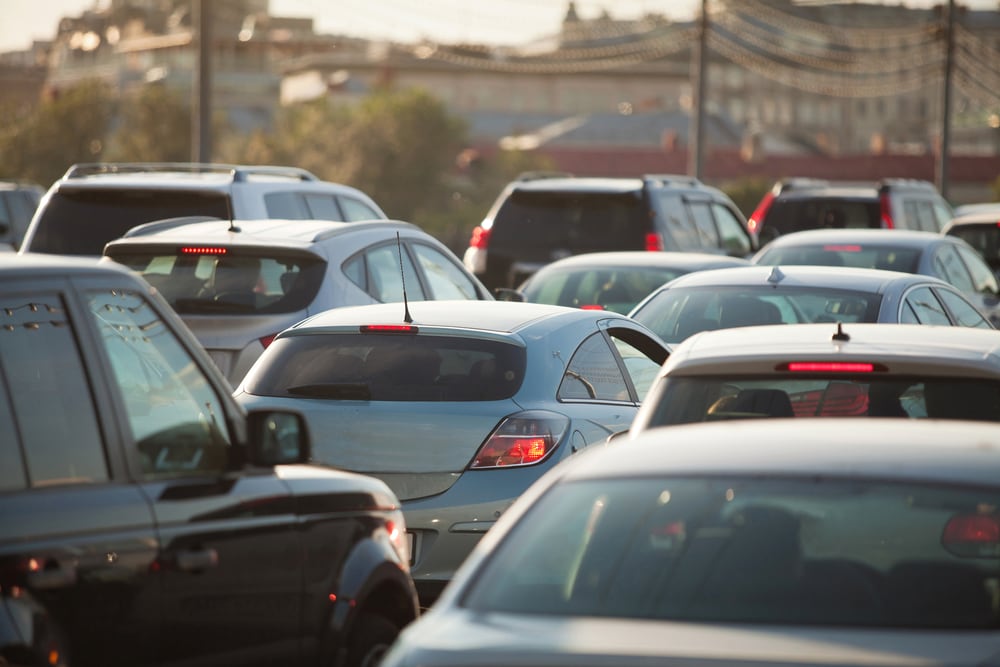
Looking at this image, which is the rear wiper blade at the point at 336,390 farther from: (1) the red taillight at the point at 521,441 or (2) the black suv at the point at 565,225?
(2) the black suv at the point at 565,225

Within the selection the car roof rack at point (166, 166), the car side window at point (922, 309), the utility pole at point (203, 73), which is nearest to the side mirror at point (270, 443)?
the car side window at point (922, 309)

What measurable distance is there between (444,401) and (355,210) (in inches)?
336

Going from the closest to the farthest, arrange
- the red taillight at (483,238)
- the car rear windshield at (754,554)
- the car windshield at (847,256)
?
the car rear windshield at (754,554), the car windshield at (847,256), the red taillight at (483,238)

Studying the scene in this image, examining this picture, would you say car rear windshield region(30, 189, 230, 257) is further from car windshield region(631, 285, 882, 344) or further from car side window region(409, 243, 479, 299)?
car windshield region(631, 285, 882, 344)

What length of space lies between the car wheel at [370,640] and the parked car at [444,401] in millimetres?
2219

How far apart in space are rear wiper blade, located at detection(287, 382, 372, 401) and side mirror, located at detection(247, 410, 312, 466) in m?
3.02

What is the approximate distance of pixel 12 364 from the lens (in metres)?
4.48

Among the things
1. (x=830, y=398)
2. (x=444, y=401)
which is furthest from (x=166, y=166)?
(x=830, y=398)

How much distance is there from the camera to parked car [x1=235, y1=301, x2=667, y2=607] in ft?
26.2

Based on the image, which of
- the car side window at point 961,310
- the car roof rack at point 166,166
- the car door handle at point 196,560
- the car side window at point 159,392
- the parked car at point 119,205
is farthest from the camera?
the car roof rack at point 166,166

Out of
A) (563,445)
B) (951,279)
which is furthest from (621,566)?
(951,279)

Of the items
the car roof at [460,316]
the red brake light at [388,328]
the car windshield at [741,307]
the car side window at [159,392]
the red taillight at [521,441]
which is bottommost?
the car windshield at [741,307]

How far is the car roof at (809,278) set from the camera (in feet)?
37.6

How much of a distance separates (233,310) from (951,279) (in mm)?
7633
